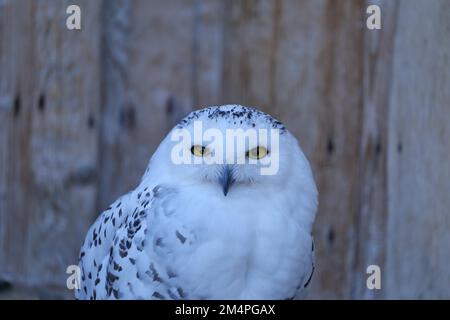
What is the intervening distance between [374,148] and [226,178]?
1060 mm

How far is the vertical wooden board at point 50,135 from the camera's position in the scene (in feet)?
10.6

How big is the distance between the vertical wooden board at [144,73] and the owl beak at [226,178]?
1.00 metres

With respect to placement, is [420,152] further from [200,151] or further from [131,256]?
[131,256]

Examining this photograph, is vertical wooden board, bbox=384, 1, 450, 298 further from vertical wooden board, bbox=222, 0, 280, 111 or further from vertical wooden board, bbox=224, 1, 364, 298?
vertical wooden board, bbox=222, 0, 280, 111

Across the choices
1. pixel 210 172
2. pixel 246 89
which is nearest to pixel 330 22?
pixel 246 89

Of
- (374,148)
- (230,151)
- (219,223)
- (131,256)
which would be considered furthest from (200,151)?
(374,148)

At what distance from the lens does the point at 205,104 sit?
3.28 m

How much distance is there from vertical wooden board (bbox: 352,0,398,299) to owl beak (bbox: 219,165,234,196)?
3.39 ft

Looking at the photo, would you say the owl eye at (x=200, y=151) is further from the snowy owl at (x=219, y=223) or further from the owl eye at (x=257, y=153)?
the owl eye at (x=257, y=153)

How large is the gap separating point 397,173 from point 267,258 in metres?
1.03

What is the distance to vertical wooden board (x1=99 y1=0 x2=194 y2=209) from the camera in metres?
3.26

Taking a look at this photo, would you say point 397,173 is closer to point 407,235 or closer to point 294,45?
point 407,235

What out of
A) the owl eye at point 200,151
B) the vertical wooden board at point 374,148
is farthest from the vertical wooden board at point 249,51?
the owl eye at point 200,151

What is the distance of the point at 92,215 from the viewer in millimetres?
3279
